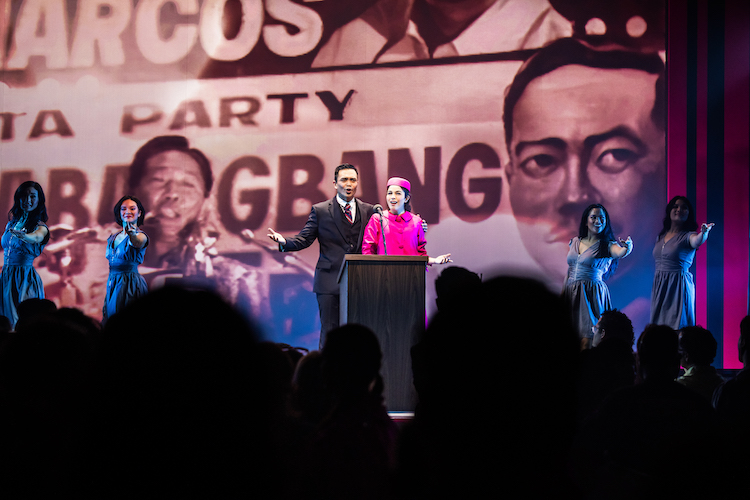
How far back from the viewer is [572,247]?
17.2ft

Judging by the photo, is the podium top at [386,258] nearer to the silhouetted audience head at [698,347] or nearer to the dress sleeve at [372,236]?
the dress sleeve at [372,236]

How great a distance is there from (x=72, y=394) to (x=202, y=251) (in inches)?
204

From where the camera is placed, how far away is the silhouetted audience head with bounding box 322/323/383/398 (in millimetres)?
1374

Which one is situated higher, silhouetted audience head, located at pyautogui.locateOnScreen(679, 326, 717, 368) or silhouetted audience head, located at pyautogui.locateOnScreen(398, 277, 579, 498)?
silhouetted audience head, located at pyautogui.locateOnScreen(398, 277, 579, 498)

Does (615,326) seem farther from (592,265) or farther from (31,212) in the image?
(31,212)

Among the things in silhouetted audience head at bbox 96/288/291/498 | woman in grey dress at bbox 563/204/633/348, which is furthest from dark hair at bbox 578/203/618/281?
silhouetted audience head at bbox 96/288/291/498

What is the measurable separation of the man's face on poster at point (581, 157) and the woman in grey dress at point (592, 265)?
71 centimetres

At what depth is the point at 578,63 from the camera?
19.2ft

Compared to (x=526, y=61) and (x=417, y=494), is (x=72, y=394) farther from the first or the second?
(x=526, y=61)

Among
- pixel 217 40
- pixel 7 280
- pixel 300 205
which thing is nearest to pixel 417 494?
pixel 7 280

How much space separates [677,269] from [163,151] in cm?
480

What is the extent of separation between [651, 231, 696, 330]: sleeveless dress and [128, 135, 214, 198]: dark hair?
164 inches

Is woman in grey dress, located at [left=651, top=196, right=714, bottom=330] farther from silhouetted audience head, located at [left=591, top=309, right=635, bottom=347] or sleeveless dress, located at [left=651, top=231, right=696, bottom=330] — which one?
silhouetted audience head, located at [left=591, top=309, right=635, bottom=347]

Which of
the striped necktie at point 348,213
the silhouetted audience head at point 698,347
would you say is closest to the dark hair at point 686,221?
the striped necktie at point 348,213
